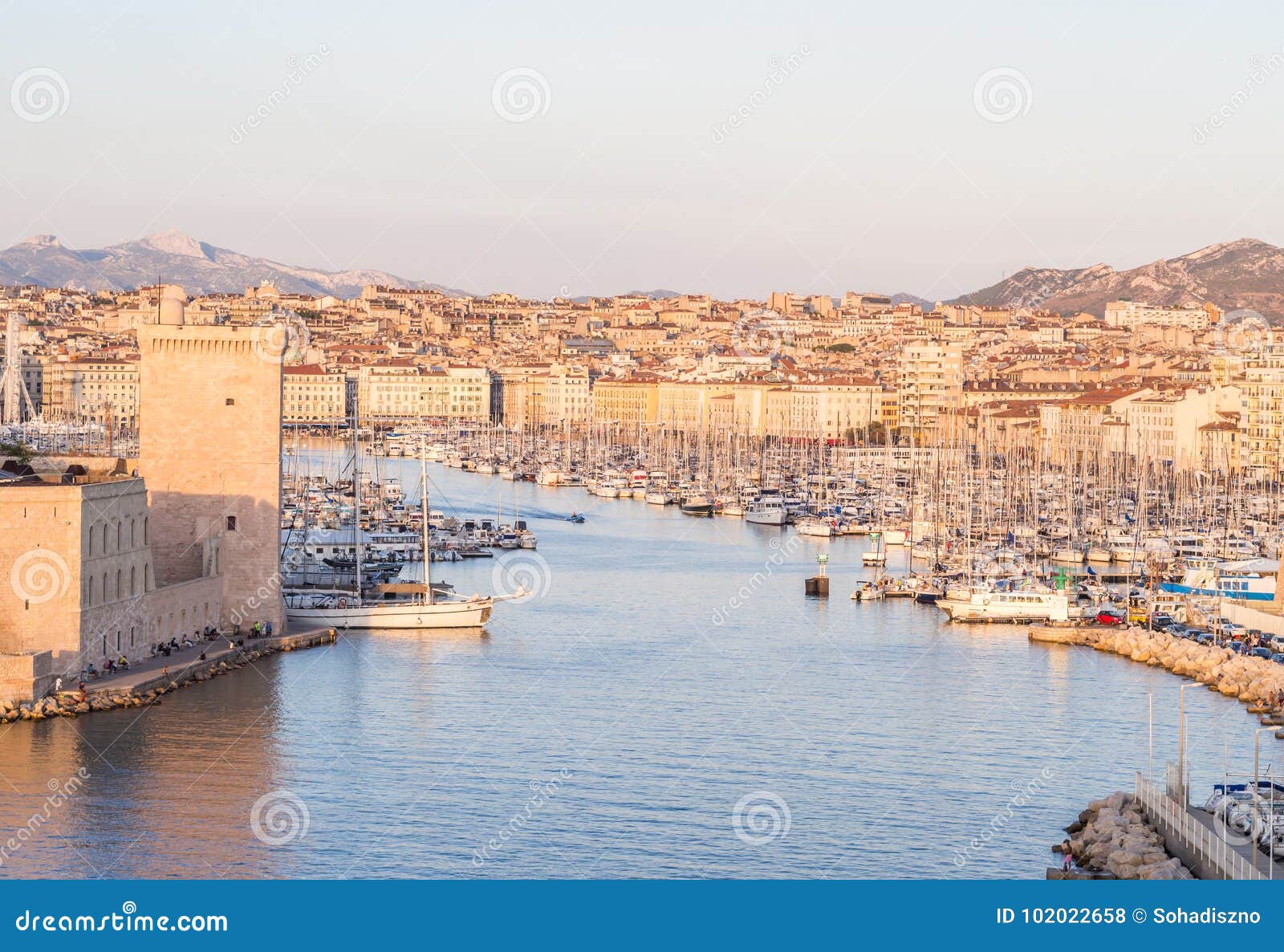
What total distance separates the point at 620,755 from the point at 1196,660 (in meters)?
6.44

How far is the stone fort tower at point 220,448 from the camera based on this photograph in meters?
17.4

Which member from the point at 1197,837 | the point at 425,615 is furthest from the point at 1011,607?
the point at 1197,837

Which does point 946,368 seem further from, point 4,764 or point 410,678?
point 4,764

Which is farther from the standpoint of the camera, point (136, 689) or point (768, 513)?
point (768, 513)

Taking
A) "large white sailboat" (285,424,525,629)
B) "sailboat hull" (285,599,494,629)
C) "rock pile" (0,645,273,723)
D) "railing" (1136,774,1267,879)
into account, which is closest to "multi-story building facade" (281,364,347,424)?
"large white sailboat" (285,424,525,629)

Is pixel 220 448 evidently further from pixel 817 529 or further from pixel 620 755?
pixel 817 529

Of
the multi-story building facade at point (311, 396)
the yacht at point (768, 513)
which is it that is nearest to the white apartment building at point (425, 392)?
the multi-story building facade at point (311, 396)

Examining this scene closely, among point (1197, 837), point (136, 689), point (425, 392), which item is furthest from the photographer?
point (425, 392)

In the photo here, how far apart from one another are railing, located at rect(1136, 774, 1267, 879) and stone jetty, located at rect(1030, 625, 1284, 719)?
4.19m

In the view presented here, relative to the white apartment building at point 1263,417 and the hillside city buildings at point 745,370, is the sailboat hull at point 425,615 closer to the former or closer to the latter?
the hillside city buildings at point 745,370

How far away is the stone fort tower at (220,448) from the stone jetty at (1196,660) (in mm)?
7349

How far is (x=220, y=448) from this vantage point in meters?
17.6

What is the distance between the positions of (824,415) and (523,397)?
16138mm

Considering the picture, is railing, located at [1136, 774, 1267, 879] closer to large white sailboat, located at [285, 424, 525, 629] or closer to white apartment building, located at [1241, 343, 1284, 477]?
large white sailboat, located at [285, 424, 525, 629]
